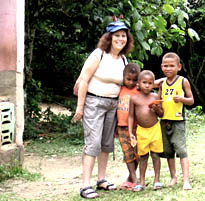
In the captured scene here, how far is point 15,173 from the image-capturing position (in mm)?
5078

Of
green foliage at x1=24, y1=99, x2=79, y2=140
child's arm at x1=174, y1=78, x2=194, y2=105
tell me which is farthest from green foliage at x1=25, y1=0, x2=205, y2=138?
child's arm at x1=174, y1=78, x2=194, y2=105

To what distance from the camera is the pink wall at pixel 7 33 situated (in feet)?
16.9

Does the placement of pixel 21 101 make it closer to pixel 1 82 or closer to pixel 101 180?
pixel 1 82

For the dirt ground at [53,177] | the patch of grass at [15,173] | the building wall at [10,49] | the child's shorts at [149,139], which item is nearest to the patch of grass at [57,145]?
the dirt ground at [53,177]

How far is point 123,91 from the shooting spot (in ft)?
13.4

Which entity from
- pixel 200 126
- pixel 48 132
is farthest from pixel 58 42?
pixel 200 126

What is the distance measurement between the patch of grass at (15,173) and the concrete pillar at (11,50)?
0.34m

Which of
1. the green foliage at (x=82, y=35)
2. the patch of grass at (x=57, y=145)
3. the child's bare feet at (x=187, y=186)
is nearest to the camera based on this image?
the child's bare feet at (x=187, y=186)

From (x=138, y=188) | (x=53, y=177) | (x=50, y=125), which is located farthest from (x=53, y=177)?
(x=50, y=125)

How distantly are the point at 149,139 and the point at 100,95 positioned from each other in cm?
65

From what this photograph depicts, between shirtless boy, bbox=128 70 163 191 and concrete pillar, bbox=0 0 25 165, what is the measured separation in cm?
189

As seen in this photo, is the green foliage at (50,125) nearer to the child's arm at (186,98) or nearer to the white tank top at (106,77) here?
the white tank top at (106,77)

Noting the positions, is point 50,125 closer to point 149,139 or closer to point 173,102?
point 149,139

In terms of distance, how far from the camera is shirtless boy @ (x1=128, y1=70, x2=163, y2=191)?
156 inches
